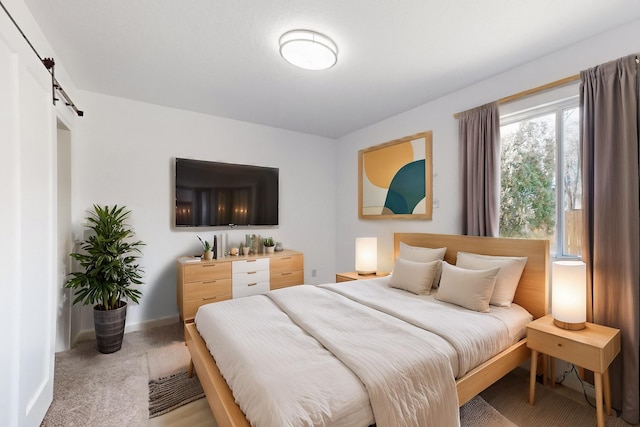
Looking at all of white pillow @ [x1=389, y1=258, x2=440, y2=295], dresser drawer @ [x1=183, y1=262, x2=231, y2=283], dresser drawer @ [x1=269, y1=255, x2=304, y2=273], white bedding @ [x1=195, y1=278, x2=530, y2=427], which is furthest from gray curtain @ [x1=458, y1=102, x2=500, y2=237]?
dresser drawer @ [x1=183, y1=262, x2=231, y2=283]

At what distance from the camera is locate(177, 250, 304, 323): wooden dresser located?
10.1ft

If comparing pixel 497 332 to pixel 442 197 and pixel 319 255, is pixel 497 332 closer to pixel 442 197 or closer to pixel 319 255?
pixel 442 197

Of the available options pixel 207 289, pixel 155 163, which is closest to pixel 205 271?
pixel 207 289

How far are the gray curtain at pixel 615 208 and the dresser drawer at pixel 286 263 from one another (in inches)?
114

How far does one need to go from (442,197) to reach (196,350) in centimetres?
282

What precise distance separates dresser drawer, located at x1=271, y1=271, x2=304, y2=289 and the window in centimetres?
247

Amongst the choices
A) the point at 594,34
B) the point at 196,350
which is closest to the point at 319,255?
the point at 196,350

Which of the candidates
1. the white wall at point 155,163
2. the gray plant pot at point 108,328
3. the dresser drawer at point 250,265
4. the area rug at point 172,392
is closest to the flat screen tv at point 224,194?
the white wall at point 155,163

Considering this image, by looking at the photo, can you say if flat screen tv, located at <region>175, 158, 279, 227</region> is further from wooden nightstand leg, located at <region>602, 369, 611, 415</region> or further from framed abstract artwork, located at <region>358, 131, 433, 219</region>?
wooden nightstand leg, located at <region>602, 369, 611, 415</region>

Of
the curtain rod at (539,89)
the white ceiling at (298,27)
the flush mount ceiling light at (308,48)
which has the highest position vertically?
the white ceiling at (298,27)

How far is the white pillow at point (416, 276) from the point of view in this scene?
2598 mm

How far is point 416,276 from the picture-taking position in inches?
104

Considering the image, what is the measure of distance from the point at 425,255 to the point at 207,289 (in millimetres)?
2452

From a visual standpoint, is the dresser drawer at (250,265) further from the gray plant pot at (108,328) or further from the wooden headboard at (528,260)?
the wooden headboard at (528,260)
